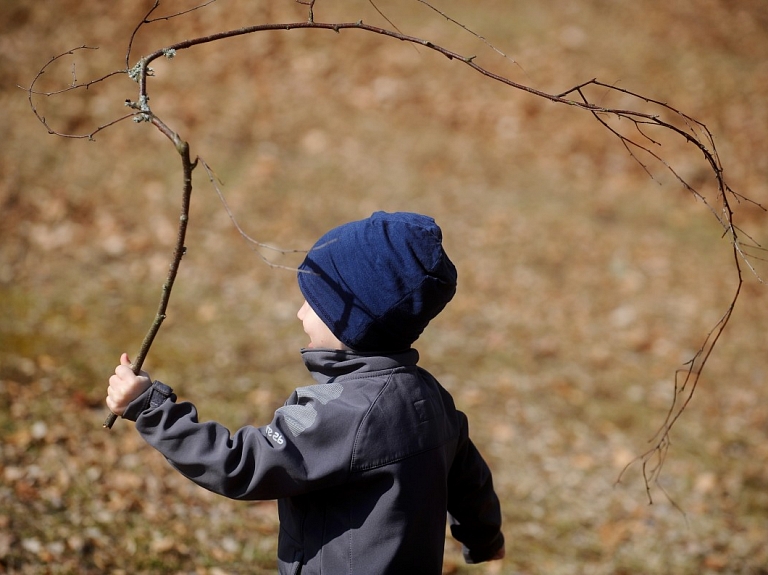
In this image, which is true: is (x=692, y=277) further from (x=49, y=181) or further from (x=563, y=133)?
(x=49, y=181)

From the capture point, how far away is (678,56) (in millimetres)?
11133

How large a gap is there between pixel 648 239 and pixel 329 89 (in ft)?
15.6

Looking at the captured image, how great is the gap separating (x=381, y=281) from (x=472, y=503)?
0.97 meters

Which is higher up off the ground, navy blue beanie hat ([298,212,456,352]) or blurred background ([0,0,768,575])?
blurred background ([0,0,768,575])

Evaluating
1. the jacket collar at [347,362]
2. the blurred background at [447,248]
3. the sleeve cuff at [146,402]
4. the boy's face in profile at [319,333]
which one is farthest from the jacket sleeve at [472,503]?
the blurred background at [447,248]

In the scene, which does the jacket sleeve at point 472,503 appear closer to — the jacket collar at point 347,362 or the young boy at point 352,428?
the young boy at point 352,428

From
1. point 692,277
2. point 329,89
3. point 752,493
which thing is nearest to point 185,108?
point 329,89

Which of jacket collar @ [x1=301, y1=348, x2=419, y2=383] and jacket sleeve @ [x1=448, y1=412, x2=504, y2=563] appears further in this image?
jacket sleeve @ [x1=448, y1=412, x2=504, y2=563]

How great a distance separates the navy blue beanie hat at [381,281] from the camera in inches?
75.5

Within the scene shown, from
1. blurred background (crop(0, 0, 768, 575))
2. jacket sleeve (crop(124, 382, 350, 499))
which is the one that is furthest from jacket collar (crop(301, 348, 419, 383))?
blurred background (crop(0, 0, 768, 575))

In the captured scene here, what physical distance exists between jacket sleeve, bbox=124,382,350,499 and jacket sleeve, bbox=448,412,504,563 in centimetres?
60

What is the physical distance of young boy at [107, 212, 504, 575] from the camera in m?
1.80

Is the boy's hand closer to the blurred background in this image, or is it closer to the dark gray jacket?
the dark gray jacket

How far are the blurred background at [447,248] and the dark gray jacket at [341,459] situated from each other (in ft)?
5.52
